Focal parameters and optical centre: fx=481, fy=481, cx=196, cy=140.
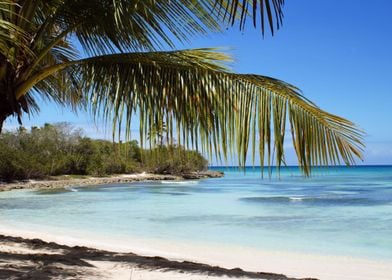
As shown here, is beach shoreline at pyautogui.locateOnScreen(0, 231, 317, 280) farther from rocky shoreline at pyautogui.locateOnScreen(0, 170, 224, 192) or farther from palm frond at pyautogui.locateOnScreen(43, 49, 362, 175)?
rocky shoreline at pyautogui.locateOnScreen(0, 170, 224, 192)

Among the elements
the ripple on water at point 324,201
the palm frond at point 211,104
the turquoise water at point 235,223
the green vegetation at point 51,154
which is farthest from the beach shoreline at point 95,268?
the green vegetation at point 51,154

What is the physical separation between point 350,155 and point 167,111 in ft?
5.21

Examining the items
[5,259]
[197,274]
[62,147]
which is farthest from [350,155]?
[62,147]

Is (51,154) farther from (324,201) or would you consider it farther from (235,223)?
(235,223)

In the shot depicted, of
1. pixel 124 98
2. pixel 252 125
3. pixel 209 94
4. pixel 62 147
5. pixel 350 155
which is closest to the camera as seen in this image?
pixel 350 155

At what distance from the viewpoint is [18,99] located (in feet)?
13.0

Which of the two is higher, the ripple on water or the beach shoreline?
the beach shoreline

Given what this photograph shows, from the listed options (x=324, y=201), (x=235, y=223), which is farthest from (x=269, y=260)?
(x=324, y=201)

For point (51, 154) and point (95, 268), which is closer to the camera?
point (95, 268)

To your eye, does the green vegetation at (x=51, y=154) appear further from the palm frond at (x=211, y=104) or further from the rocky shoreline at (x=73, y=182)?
the palm frond at (x=211, y=104)

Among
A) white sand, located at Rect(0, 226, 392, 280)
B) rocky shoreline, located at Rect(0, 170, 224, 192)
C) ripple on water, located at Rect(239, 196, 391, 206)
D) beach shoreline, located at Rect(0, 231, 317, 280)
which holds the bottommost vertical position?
white sand, located at Rect(0, 226, 392, 280)

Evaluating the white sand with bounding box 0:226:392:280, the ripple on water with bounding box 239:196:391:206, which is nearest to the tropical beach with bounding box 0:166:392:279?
the white sand with bounding box 0:226:392:280

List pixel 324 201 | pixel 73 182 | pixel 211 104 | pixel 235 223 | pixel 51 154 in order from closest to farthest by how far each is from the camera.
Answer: pixel 211 104
pixel 235 223
pixel 324 201
pixel 73 182
pixel 51 154

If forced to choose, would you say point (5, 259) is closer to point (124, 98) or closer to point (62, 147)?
point (124, 98)
